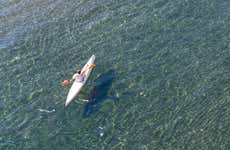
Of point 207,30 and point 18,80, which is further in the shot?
point 207,30

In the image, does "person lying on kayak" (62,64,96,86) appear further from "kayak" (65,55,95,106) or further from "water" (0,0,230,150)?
"water" (0,0,230,150)

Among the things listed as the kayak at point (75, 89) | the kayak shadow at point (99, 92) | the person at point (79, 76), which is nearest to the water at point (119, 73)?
the kayak shadow at point (99, 92)

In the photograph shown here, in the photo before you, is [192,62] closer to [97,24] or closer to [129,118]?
[129,118]

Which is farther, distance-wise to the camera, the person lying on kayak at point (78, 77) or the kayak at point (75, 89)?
the person lying on kayak at point (78, 77)

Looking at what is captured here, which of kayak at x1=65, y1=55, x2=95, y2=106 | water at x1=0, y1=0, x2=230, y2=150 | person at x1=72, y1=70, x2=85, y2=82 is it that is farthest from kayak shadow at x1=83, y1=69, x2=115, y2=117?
person at x1=72, y1=70, x2=85, y2=82

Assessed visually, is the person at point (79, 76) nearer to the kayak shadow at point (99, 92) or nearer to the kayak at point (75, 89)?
the kayak at point (75, 89)

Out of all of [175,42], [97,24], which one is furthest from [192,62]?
[97,24]
